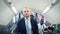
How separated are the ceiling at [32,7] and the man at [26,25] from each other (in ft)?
0.44

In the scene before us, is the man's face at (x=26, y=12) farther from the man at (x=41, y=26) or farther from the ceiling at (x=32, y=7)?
the man at (x=41, y=26)

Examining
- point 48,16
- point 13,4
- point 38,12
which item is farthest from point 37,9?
point 13,4

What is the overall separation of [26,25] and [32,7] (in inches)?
15.0

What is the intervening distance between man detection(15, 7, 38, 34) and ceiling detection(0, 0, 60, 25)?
5.3 inches

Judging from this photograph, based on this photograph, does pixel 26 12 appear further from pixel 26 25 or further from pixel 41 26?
pixel 41 26

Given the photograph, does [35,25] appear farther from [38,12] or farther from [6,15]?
[6,15]

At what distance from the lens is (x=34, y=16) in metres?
3.16

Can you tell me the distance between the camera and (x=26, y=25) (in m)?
3.17

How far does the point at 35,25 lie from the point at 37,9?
324mm

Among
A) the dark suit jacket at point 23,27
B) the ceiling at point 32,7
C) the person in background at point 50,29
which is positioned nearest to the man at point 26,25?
the dark suit jacket at point 23,27

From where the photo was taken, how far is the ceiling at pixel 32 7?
315cm

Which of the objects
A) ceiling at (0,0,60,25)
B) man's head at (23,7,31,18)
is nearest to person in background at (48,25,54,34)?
ceiling at (0,0,60,25)

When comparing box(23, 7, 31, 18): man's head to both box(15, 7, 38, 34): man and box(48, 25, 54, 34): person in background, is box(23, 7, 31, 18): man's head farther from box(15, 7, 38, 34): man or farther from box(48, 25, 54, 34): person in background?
box(48, 25, 54, 34): person in background

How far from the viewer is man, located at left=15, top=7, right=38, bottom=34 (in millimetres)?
3127
